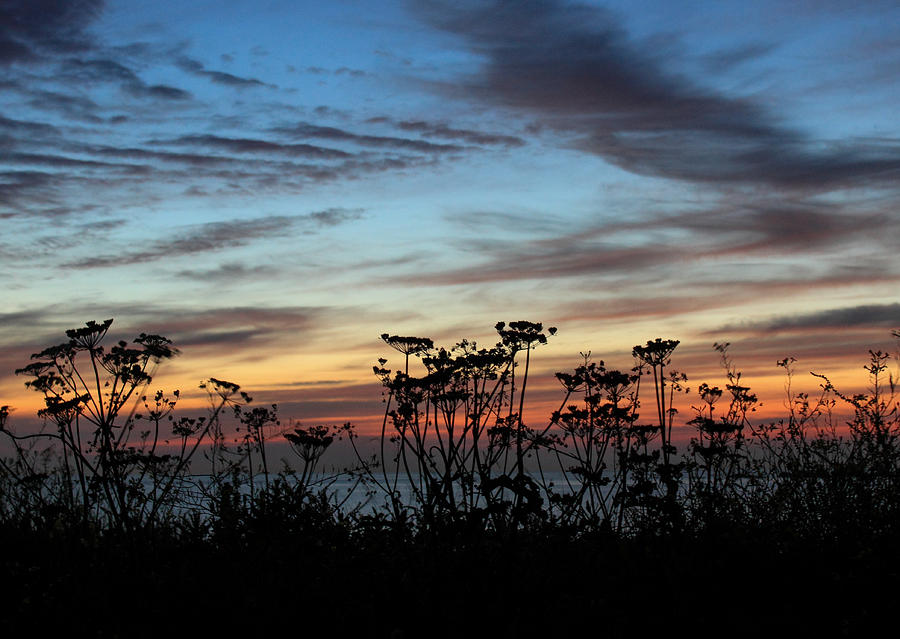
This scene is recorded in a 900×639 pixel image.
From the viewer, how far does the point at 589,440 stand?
24.8 feet

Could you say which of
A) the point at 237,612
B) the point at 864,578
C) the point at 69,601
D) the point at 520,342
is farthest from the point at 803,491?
the point at 69,601

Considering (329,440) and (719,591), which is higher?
(329,440)

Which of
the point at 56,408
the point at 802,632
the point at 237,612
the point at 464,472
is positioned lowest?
the point at 802,632

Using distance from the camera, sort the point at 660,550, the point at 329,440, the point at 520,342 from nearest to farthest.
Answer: the point at 660,550, the point at 520,342, the point at 329,440

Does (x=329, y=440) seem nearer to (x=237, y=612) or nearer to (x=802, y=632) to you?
(x=237, y=612)

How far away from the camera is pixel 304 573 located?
19.8ft

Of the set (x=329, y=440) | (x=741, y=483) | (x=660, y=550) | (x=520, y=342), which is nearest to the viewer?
(x=660, y=550)

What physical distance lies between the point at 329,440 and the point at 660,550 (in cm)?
340

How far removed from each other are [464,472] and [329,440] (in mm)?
1662

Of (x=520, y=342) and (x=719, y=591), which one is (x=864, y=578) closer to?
(x=719, y=591)

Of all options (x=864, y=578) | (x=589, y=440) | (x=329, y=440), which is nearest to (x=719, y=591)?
(x=864, y=578)

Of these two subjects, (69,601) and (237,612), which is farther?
(69,601)

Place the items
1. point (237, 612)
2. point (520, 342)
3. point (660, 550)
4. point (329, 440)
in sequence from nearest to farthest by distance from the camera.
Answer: point (237, 612) → point (660, 550) → point (520, 342) → point (329, 440)

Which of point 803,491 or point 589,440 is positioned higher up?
point 589,440
